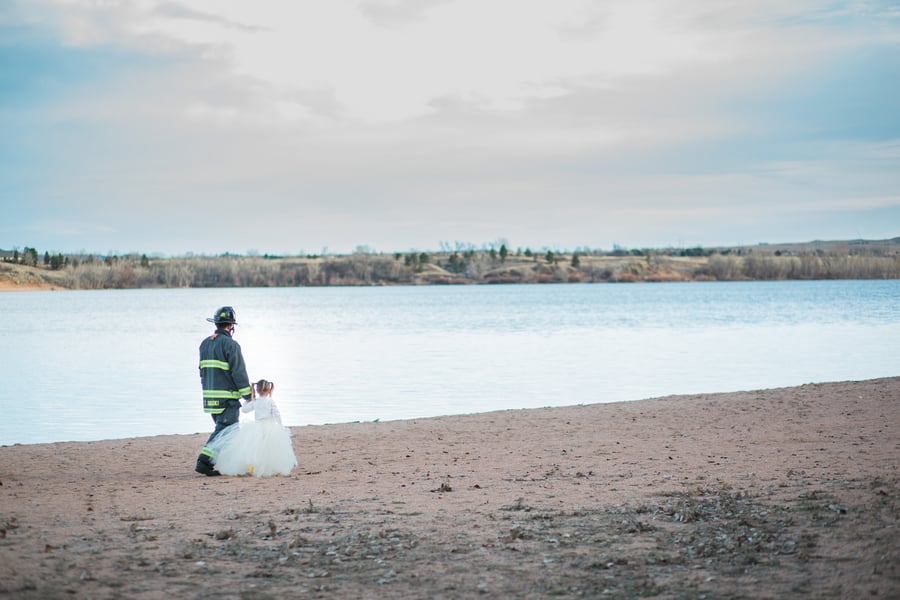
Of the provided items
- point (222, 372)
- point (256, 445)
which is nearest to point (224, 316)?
point (222, 372)

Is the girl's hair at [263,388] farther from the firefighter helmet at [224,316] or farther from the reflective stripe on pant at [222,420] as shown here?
the firefighter helmet at [224,316]

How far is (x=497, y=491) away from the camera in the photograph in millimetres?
10094

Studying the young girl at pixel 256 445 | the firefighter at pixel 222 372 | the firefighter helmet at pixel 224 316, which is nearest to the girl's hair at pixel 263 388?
the young girl at pixel 256 445

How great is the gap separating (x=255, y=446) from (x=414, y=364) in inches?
835

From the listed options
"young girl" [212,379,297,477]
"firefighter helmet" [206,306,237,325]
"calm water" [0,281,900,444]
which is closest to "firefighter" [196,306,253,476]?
"firefighter helmet" [206,306,237,325]

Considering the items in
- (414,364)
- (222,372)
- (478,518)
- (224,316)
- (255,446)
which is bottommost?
(414,364)

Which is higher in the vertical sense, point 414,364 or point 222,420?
point 222,420

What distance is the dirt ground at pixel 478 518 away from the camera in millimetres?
6660

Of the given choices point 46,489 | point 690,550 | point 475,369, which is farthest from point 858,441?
point 475,369

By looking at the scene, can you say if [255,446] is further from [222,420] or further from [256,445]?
[222,420]

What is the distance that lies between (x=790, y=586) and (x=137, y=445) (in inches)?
418

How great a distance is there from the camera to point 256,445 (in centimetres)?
1127

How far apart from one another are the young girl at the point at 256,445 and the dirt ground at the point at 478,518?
27cm

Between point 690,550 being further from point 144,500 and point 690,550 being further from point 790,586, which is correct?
point 144,500
